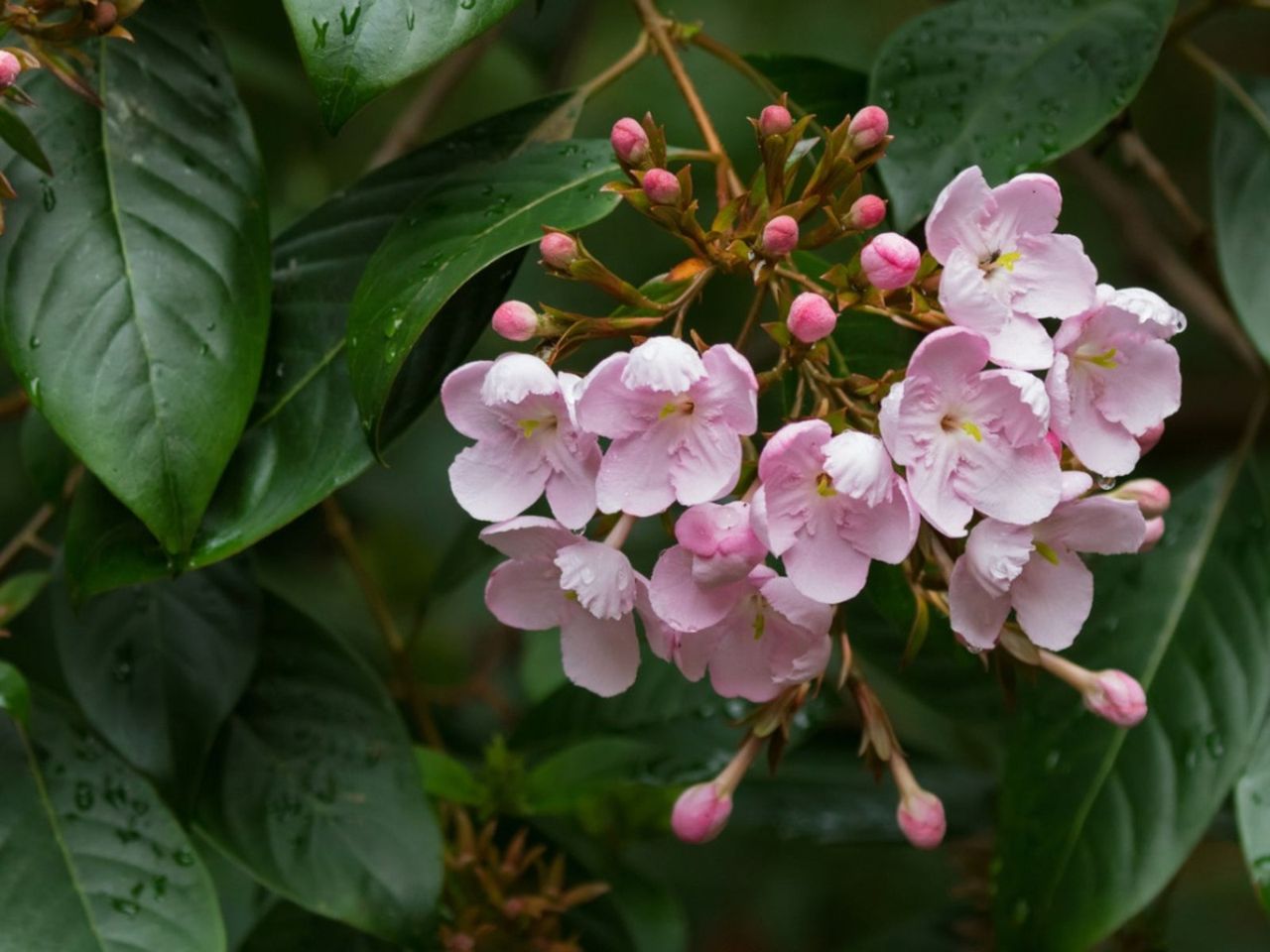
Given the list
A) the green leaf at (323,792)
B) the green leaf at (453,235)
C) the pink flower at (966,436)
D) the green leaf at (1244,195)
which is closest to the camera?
the pink flower at (966,436)

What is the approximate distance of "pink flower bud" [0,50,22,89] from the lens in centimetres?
93

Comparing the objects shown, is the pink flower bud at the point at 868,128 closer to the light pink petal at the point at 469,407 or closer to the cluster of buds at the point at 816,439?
the cluster of buds at the point at 816,439

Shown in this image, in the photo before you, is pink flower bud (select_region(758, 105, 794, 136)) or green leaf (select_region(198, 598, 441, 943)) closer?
pink flower bud (select_region(758, 105, 794, 136))

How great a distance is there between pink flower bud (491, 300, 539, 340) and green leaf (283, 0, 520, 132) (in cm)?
16

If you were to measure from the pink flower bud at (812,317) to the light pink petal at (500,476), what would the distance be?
0.60ft

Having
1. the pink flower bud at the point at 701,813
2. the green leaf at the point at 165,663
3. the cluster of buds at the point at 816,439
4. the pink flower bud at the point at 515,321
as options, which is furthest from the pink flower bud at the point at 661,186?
the green leaf at the point at 165,663

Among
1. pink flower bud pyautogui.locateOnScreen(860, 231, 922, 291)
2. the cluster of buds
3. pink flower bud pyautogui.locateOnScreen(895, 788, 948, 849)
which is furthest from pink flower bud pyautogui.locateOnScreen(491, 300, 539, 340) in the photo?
pink flower bud pyautogui.locateOnScreen(895, 788, 948, 849)

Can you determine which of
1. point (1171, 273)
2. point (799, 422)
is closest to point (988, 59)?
point (799, 422)

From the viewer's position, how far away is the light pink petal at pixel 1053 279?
2.93 feet

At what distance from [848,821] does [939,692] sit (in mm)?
270

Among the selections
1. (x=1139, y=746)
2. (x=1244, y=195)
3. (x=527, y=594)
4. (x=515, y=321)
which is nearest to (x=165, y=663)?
(x=527, y=594)

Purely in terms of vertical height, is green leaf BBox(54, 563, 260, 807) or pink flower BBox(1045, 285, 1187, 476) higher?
pink flower BBox(1045, 285, 1187, 476)

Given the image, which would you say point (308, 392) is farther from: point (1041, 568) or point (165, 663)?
point (1041, 568)

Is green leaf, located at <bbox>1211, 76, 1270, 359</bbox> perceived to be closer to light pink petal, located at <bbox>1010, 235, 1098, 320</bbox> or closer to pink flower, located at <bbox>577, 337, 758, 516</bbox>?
light pink petal, located at <bbox>1010, 235, 1098, 320</bbox>
